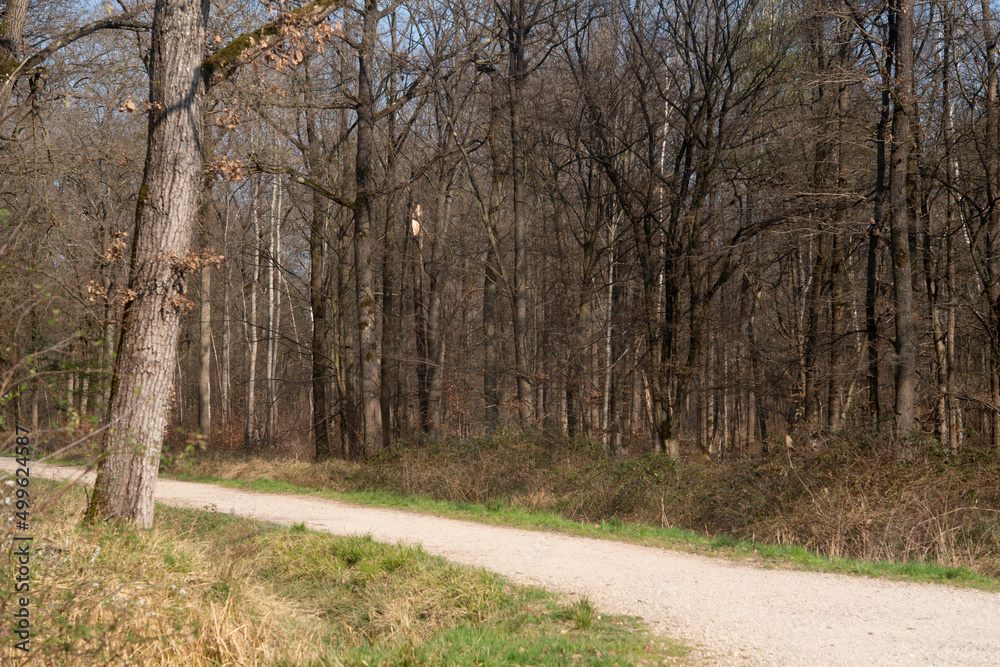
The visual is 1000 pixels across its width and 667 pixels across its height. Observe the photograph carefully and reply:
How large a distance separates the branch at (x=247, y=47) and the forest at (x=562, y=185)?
0.03 meters

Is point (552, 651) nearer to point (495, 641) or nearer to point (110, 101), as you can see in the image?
point (495, 641)

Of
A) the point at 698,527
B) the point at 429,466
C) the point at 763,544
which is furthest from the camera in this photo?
the point at 429,466

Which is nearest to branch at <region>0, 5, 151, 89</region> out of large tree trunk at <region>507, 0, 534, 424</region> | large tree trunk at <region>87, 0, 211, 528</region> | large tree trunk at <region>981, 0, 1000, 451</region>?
large tree trunk at <region>87, 0, 211, 528</region>

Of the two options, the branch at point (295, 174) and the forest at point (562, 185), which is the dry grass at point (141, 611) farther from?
the branch at point (295, 174)

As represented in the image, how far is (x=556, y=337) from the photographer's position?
21.3 m

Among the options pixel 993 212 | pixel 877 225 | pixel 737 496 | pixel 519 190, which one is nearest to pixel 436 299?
pixel 519 190

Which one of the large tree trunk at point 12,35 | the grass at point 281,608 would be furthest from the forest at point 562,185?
the grass at point 281,608

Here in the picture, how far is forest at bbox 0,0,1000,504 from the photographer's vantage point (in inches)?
387

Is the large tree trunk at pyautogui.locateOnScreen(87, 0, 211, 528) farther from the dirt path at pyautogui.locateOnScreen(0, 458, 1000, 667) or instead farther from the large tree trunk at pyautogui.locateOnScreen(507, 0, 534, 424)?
the large tree trunk at pyautogui.locateOnScreen(507, 0, 534, 424)

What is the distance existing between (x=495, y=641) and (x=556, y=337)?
1594 centimetres

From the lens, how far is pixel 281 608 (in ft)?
19.9

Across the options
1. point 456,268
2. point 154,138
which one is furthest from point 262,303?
point 154,138

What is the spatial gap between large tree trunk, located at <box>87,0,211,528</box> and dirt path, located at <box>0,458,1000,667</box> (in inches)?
28.7

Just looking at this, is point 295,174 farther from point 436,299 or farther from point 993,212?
point 993,212
